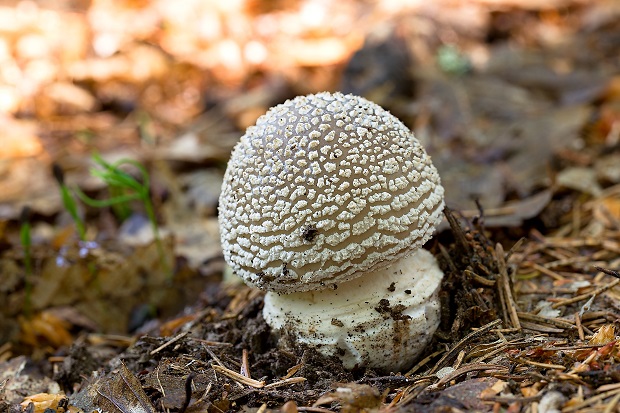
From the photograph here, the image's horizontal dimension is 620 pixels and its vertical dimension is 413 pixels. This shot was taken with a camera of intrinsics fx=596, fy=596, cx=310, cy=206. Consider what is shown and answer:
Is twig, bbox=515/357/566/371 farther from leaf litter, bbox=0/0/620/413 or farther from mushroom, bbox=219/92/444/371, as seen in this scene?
mushroom, bbox=219/92/444/371

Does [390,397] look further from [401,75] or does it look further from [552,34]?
[552,34]

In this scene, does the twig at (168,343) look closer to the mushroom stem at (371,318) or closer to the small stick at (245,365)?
the small stick at (245,365)

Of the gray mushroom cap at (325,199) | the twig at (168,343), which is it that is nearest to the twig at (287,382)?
the gray mushroom cap at (325,199)

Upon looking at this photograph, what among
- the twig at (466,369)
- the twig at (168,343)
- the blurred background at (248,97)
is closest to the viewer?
the twig at (466,369)

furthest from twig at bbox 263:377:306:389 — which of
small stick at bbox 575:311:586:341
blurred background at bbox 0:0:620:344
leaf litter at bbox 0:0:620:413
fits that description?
blurred background at bbox 0:0:620:344

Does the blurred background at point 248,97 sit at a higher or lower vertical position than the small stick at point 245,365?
higher

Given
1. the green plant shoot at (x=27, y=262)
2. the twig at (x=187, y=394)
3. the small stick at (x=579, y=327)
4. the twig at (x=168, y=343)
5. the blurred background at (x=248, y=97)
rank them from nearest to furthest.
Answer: the twig at (x=187, y=394), the small stick at (x=579, y=327), the twig at (x=168, y=343), the green plant shoot at (x=27, y=262), the blurred background at (x=248, y=97)

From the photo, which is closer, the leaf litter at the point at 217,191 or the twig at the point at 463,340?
the leaf litter at the point at 217,191
